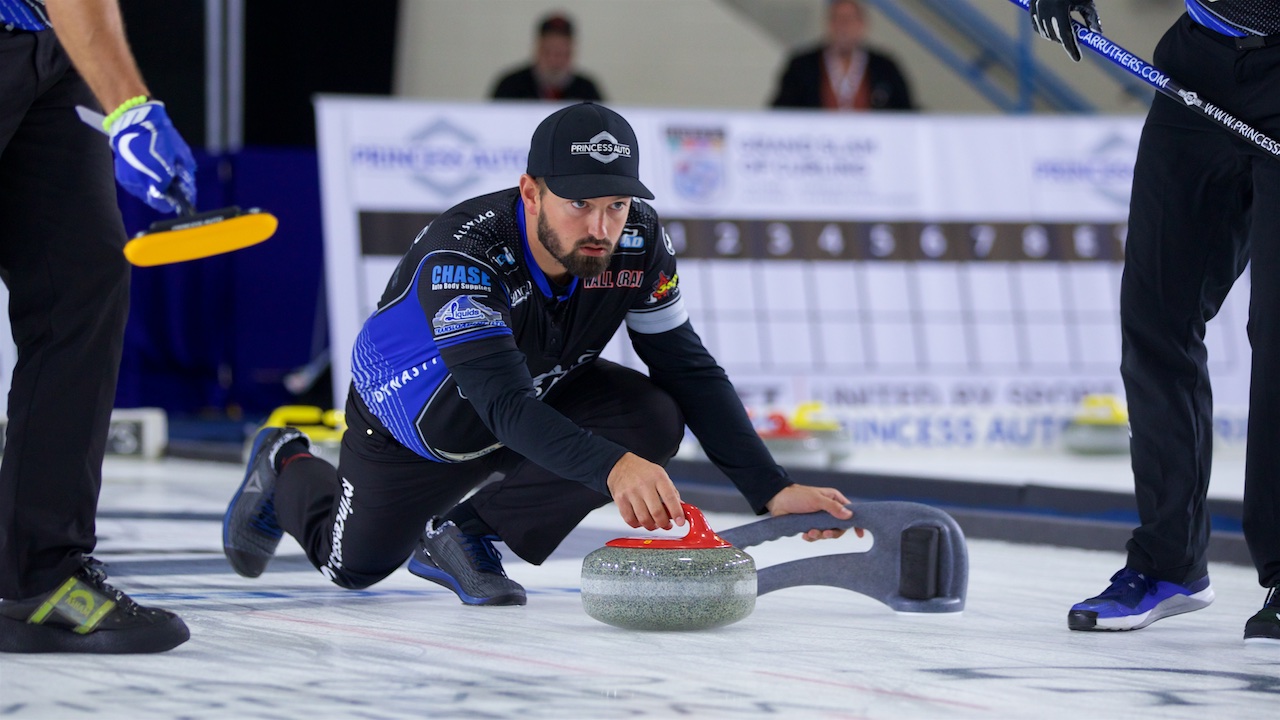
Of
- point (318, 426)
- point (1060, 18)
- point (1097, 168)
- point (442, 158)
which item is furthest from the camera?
point (1097, 168)

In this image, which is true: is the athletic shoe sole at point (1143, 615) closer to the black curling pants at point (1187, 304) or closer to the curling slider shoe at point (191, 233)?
the black curling pants at point (1187, 304)

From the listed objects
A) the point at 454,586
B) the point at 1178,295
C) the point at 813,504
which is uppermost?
the point at 1178,295

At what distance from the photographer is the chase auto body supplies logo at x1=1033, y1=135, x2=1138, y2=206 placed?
22.4 feet

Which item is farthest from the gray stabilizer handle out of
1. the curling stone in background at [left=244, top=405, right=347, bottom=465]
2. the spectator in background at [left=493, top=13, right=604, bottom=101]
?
the spectator in background at [left=493, top=13, right=604, bottom=101]

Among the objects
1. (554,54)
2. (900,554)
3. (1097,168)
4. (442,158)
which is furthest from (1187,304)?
(554,54)

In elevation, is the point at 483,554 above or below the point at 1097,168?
below

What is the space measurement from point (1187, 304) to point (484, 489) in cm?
129

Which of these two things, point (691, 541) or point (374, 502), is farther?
point (374, 502)

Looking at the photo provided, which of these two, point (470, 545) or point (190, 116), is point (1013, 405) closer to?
point (470, 545)

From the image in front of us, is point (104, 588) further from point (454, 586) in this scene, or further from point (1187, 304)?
point (1187, 304)

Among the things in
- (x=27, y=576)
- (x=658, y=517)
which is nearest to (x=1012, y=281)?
(x=658, y=517)

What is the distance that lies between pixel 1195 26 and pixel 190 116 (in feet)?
23.5

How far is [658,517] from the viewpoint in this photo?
7.39ft

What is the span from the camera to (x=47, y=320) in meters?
2.16
